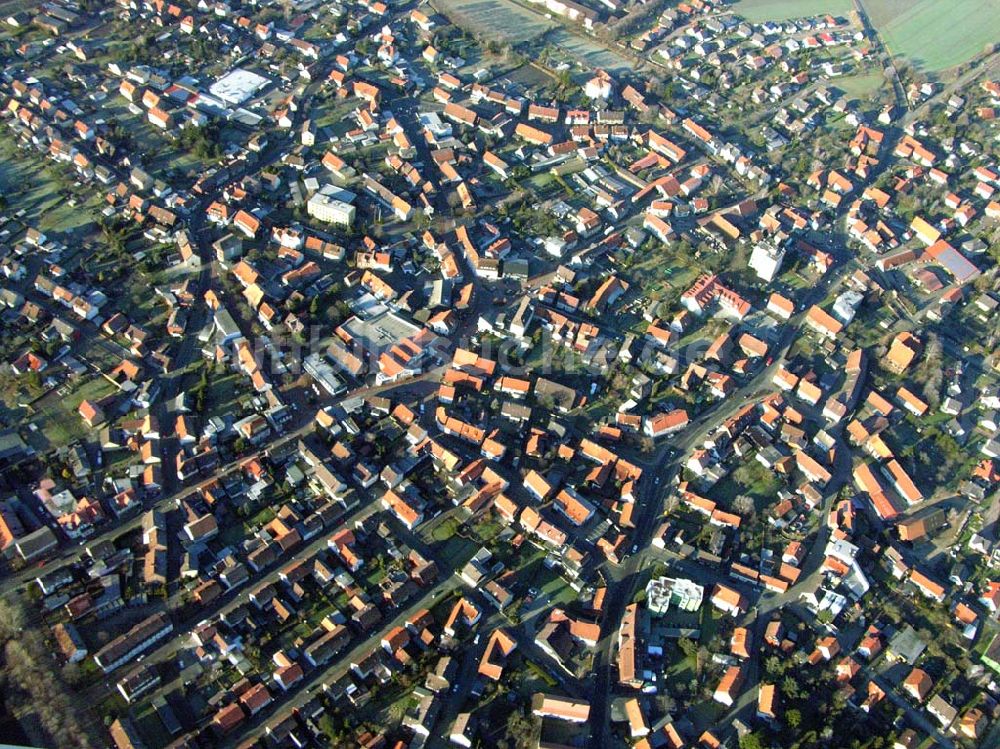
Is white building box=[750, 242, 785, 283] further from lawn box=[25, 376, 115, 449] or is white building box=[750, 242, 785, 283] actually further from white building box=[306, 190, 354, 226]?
lawn box=[25, 376, 115, 449]

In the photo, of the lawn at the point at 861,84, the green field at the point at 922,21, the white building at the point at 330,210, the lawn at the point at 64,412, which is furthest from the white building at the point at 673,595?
the green field at the point at 922,21

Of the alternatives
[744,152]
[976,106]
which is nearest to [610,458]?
[744,152]

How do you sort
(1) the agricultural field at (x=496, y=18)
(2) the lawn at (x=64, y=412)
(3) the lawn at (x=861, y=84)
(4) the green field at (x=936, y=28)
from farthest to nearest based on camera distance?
(4) the green field at (x=936, y=28), (1) the agricultural field at (x=496, y=18), (3) the lawn at (x=861, y=84), (2) the lawn at (x=64, y=412)

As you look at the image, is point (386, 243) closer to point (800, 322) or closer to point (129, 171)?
point (129, 171)

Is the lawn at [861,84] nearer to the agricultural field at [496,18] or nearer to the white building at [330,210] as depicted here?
the agricultural field at [496,18]

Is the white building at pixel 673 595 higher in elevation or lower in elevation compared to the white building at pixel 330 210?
lower

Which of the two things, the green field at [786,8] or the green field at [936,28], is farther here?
the green field at [786,8]

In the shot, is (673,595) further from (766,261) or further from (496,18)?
(496,18)

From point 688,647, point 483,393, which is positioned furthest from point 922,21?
point 688,647
